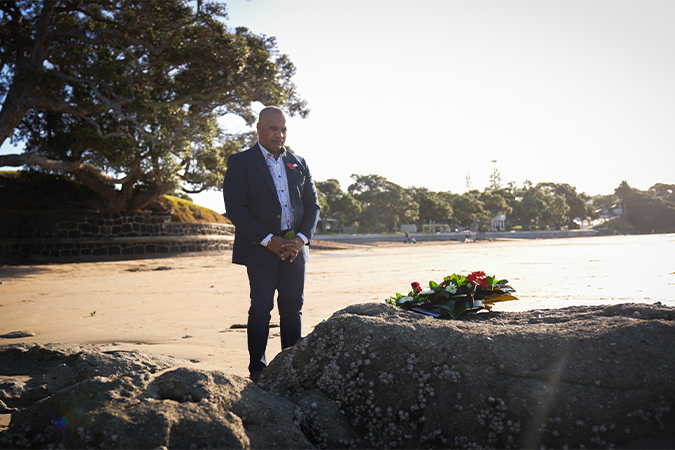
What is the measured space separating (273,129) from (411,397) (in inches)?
75.7

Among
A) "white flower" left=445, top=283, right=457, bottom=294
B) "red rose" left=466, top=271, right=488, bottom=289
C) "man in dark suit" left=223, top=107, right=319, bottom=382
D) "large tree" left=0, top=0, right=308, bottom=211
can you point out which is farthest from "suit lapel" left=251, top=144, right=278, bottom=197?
"large tree" left=0, top=0, right=308, bottom=211

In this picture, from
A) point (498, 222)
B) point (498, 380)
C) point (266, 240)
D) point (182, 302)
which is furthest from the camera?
point (498, 222)

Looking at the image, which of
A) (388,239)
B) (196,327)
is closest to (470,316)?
(196,327)

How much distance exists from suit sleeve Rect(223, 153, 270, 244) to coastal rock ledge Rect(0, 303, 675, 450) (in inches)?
33.4

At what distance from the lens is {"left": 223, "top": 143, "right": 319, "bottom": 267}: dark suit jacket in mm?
2715

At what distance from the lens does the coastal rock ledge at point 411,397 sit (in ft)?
4.71

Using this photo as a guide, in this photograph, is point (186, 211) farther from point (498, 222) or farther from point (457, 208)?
point (498, 222)

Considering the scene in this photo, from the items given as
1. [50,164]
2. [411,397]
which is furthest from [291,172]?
[50,164]

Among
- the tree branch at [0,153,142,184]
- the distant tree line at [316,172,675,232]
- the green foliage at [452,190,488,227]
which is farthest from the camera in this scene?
the green foliage at [452,190,488,227]

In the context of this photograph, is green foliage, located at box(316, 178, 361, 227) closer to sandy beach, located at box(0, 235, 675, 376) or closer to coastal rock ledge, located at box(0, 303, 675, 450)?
sandy beach, located at box(0, 235, 675, 376)

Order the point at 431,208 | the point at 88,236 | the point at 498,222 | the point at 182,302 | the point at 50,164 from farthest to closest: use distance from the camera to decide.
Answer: the point at 498,222 → the point at 431,208 → the point at 88,236 → the point at 50,164 → the point at 182,302

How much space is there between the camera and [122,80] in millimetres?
12281

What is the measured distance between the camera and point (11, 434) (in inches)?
58.4

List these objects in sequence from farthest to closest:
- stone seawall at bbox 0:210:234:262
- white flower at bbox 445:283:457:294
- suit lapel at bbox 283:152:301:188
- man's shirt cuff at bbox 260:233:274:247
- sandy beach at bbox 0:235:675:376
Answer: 1. stone seawall at bbox 0:210:234:262
2. sandy beach at bbox 0:235:675:376
3. suit lapel at bbox 283:152:301:188
4. white flower at bbox 445:283:457:294
5. man's shirt cuff at bbox 260:233:274:247
